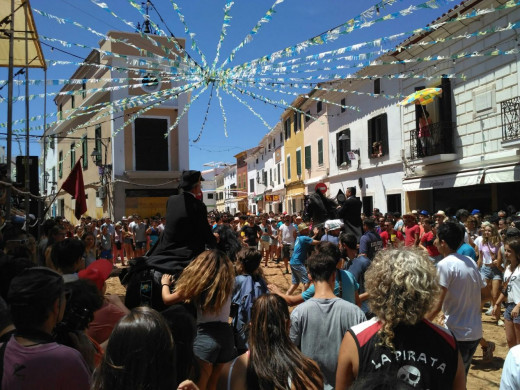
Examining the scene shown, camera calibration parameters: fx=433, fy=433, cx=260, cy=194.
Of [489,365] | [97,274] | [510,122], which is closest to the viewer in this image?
[97,274]

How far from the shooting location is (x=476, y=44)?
44.5ft

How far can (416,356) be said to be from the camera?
203 centimetres

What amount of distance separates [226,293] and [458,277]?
7.29 feet

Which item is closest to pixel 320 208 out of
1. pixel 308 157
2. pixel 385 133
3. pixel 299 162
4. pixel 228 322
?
pixel 228 322

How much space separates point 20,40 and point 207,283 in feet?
24.0

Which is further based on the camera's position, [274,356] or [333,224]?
[333,224]

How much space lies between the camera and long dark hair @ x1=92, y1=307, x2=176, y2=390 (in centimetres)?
170

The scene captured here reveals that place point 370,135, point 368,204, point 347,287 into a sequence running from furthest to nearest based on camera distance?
point 368,204 → point 370,135 → point 347,287

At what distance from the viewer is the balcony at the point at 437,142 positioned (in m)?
15.6

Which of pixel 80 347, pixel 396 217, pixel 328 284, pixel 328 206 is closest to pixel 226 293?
pixel 328 284

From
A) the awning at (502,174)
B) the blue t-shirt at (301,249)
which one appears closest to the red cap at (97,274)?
the blue t-shirt at (301,249)

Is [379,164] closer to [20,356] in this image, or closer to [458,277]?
[458,277]

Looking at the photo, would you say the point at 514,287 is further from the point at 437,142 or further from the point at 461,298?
the point at 437,142

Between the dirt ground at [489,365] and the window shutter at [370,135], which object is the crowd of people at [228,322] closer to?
the dirt ground at [489,365]
